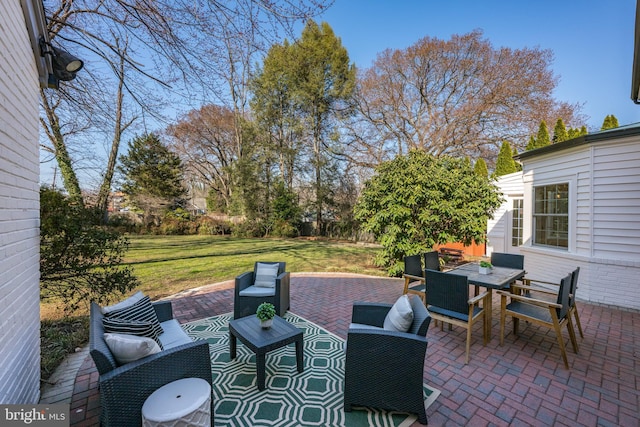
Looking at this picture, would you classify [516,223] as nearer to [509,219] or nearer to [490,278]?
[509,219]

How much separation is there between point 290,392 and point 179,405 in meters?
1.12

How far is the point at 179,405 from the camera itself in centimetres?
172

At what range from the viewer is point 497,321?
4164 mm

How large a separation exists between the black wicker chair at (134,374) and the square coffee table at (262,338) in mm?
537

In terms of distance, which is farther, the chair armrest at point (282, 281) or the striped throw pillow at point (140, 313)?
the chair armrest at point (282, 281)

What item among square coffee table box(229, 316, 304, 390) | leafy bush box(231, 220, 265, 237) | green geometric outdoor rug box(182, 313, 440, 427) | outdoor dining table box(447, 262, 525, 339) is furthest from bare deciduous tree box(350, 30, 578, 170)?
square coffee table box(229, 316, 304, 390)

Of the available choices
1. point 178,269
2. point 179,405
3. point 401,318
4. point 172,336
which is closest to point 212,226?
point 178,269

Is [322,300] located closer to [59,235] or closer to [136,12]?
[59,235]

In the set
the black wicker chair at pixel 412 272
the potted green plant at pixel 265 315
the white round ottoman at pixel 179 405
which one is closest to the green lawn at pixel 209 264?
the black wicker chair at pixel 412 272

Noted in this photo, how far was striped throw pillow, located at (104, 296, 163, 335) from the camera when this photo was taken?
262 cm

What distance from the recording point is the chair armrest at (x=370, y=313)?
287 centimetres

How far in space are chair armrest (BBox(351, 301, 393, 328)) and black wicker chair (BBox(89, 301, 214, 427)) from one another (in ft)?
5.18

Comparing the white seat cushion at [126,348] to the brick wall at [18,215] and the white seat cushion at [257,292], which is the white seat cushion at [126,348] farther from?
the white seat cushion at [257,292]

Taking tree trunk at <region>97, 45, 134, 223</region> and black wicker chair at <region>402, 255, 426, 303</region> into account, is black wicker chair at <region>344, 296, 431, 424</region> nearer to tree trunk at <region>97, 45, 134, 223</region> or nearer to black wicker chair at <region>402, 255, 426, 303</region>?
black wicker chair at <region>402, 255, 426, 303</region>
